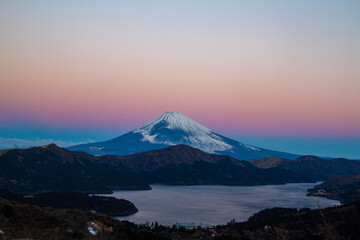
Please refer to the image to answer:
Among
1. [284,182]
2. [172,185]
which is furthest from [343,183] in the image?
[172,185]

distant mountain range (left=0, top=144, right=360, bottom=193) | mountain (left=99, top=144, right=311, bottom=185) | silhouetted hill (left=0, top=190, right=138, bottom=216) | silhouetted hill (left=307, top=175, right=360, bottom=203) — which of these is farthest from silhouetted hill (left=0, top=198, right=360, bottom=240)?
mountain (left=99, top=144, right=311, bottom=185)

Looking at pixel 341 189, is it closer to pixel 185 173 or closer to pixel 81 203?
pixel 185 173

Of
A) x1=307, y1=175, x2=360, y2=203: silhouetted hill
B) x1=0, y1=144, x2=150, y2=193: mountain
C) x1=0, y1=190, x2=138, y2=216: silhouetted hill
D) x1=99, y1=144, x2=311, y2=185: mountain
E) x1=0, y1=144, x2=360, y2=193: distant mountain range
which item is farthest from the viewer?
x1=99, y1=144, x2=311, y2=185: mountain

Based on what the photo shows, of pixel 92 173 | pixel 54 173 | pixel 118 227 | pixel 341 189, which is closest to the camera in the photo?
pixel 118 227

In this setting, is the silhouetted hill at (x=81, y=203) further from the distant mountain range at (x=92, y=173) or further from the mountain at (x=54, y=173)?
the mountain at (x=54, y=173)

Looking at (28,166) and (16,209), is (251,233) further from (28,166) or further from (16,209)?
(28,166)

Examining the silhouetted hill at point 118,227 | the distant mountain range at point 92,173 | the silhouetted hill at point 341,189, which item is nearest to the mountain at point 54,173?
the distant mountain range at point 92,173

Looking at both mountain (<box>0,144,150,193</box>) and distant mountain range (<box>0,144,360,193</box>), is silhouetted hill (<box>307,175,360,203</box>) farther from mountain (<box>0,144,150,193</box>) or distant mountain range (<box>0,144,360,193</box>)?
mountain (<box>0,144,150,193</box>)

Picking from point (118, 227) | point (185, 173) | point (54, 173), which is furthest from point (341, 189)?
point (118, 227)

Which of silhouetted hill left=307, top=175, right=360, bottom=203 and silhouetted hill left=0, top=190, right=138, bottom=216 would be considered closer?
silhouetted hill left=0, top=190, right=138, bottom=216
